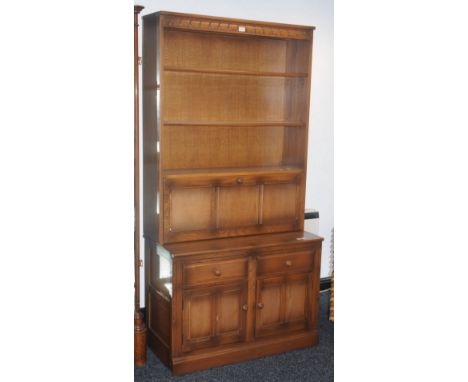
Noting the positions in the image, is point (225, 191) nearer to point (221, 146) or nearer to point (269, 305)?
point (221, 146)

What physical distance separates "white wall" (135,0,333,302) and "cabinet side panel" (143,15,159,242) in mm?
218

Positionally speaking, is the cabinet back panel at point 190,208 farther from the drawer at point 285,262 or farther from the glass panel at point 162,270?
the drawer at point 285,262

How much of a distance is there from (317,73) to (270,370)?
1596 millimetres

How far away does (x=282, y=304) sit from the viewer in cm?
246

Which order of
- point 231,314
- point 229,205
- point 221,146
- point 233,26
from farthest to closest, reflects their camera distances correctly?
point 221,146, point 229,205, point 231,314, point 233,26

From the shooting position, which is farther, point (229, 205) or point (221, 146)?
point (221, 146)

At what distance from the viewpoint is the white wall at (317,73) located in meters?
2.62

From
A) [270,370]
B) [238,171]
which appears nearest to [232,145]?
[238,171]

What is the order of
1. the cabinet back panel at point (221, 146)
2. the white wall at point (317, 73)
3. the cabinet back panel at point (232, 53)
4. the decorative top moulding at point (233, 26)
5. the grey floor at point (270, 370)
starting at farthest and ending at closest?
the white wall at point (317, 73), the cabinet back panel at point (221, 146), the cabinet back panel at point (232, 53), the grey floor at point (270, 370), the decorative top moulding at point (233, 26)

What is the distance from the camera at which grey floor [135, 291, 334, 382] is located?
87.9 inches

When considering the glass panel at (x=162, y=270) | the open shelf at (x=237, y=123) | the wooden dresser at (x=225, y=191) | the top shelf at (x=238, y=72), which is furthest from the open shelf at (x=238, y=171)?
the top shelf at (x=238, y=72)

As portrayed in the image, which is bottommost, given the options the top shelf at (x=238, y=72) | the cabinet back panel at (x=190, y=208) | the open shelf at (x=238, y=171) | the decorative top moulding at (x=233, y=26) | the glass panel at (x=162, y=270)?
the glass panel at (x=162, y=270)
